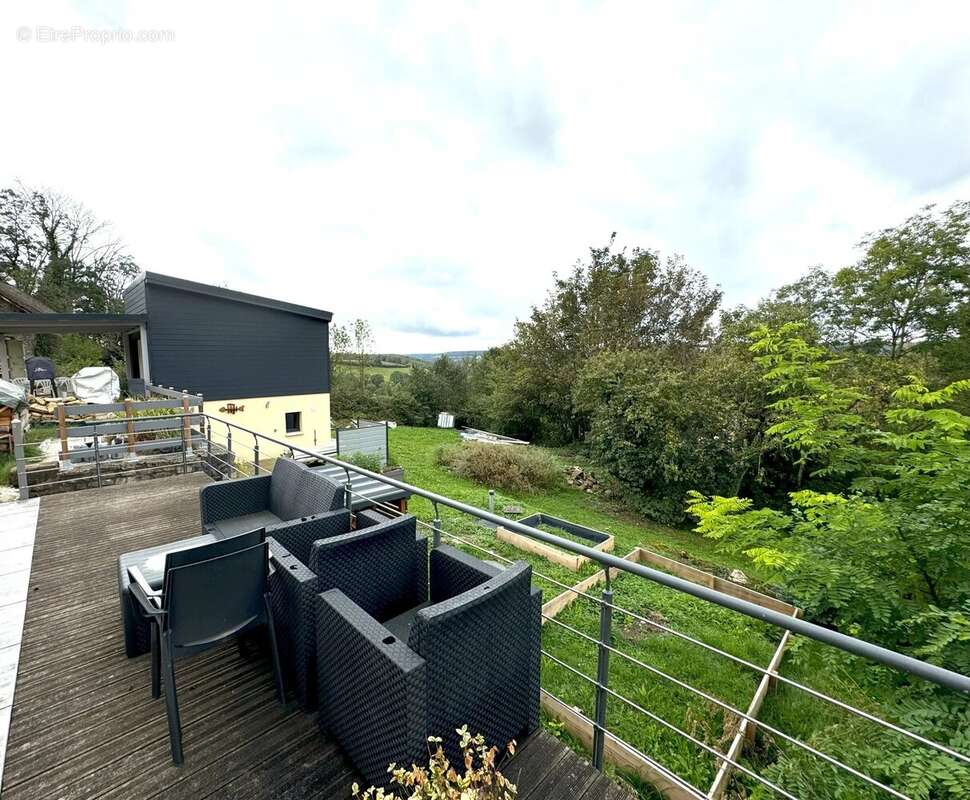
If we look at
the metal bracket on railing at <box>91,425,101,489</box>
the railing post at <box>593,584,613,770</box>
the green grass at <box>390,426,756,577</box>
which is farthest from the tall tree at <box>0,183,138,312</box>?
the railing post at <box>593,584,613,770</box>

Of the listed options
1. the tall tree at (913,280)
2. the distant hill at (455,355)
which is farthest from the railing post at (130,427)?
the distant hill at (455,355)

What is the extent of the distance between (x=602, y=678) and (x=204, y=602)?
1.72 metres

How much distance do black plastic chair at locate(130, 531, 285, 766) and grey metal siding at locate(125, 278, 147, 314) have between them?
11481mm

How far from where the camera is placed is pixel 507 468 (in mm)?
12430

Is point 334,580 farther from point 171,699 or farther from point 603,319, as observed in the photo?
point 603,319

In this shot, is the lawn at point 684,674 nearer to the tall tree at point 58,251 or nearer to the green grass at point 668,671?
the green grass at point 668,671

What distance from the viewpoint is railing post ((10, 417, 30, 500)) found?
449 cm

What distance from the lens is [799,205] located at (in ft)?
33.4

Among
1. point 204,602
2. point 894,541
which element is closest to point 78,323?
point 204,602

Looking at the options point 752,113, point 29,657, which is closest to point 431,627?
point 29,657

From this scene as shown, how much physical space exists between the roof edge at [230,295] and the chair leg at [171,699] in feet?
38.0

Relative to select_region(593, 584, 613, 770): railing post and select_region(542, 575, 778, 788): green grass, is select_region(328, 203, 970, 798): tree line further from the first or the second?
select_region(593, 584, 613, 770): railing post

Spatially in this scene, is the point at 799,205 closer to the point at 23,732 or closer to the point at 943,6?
the point at 943,6

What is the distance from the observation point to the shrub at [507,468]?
1226cm
